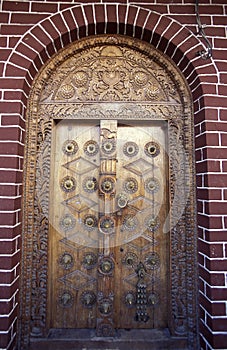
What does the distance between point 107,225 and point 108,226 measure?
12 millimetres

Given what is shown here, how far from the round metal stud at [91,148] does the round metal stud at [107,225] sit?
595mm

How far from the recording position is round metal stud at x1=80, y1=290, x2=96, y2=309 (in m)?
2.03

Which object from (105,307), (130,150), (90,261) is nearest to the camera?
(105,307)

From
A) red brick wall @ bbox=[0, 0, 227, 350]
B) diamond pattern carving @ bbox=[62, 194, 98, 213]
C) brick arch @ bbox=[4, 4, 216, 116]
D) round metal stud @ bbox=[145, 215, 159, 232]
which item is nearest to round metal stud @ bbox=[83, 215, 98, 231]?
diamond pattern carving @ bbox=[62, 194, 98, 213]

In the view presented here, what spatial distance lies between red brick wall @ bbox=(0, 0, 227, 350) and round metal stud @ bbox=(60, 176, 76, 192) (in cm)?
37

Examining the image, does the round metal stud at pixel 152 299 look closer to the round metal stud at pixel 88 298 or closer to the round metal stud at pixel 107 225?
the round metal stud at pixel 88 298

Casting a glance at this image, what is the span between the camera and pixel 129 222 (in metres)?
2.10

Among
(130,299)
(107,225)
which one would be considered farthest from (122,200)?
(130,299)

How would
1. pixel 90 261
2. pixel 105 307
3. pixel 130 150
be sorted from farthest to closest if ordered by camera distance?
pixel 130 150 → pixel 90 261 → pixel 105 307

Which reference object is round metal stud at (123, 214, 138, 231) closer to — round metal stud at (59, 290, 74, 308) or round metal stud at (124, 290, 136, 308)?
round metal stud at (124, 290, 136, 308)

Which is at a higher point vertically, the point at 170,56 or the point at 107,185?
the point at 170,56

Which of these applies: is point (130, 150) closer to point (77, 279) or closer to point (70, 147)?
point (70, 147)

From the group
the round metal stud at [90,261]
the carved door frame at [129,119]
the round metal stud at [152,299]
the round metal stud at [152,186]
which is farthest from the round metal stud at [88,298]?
the round metal stud at [152,186]

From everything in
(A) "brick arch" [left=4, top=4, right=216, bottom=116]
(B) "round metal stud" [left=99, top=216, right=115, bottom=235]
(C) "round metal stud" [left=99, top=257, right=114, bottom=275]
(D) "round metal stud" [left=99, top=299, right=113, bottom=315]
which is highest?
(A) "brick arch" [left=4, top=4, right=216, bottom=116]
